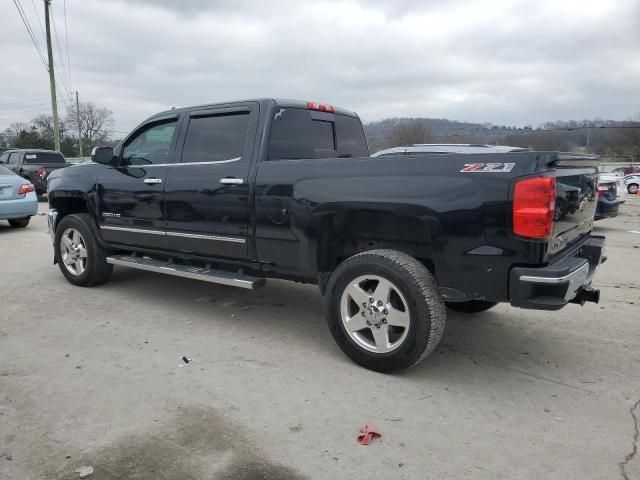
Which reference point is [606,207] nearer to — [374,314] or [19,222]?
[374,314]

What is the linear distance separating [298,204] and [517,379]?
2.01 meters

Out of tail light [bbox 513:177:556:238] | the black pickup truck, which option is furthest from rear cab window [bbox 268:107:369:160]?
the black pickup truck

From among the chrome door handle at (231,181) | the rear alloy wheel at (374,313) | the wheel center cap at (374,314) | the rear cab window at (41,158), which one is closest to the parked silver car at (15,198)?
the rear cab window at (41,158)

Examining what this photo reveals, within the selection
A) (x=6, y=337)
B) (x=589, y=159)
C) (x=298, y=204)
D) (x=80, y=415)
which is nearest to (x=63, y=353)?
(x=6, y=337)

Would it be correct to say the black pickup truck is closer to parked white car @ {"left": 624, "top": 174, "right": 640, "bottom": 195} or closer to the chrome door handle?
the chrome door handle

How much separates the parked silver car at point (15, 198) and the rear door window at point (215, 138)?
6.86 metres

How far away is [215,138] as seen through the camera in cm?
466

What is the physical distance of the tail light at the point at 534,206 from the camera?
2957 mm

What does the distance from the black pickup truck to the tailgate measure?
1578 centimetres

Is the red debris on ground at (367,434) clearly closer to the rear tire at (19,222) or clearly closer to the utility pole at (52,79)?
the rear tire at (19,222)

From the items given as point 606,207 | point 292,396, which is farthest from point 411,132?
point 292,396

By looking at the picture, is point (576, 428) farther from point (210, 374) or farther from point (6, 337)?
point (6, 337)

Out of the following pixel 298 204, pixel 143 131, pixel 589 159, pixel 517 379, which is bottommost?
pixel 517 379

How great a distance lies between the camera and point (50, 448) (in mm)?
2688
